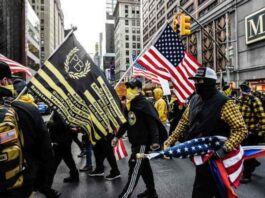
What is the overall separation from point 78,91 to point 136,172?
4.77 ft

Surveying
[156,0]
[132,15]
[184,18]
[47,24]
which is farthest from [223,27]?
[132,15]

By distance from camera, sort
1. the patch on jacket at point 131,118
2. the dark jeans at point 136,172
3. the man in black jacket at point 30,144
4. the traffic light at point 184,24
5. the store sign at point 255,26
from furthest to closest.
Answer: the store sign at point 255,26 → the traffic light at point 184,24 → the patch on jacket at point 131,118 → the dark jeans at point 136,172 → the man in black jacket at point 30,144

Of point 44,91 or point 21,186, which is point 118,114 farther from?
point 21,186

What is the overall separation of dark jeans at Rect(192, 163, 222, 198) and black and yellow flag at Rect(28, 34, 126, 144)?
1.73 m

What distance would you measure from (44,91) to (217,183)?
2308 mm

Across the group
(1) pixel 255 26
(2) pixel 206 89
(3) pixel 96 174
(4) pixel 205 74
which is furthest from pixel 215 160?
(1) pixel 255 26

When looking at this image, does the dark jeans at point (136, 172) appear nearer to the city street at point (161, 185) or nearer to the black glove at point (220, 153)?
the city street at point (161, 185)

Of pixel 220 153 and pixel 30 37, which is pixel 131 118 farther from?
pixel 30 37

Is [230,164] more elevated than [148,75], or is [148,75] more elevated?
[148,75]

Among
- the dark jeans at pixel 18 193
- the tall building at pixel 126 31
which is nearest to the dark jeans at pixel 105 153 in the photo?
the dark jeans at pixel 18 193

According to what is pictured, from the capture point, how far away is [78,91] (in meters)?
4.36

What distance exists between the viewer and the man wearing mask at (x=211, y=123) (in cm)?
320

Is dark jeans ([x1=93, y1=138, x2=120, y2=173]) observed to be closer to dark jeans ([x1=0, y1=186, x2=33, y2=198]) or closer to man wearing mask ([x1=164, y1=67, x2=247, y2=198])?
man wearing mask ([x1=164, y1=67, x2=247, y2=198])

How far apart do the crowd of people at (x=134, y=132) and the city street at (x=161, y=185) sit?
0.23m
